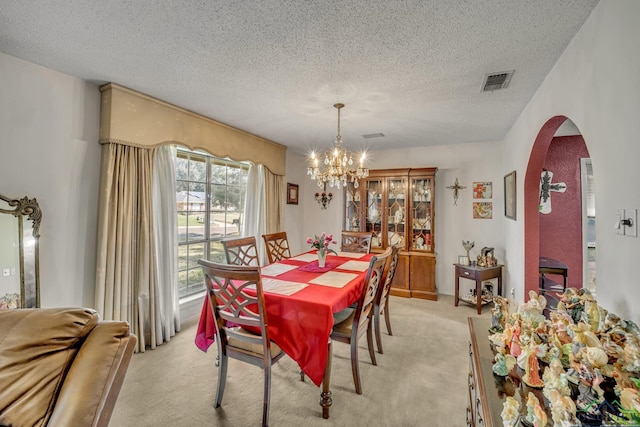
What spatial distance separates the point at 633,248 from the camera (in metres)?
1.15

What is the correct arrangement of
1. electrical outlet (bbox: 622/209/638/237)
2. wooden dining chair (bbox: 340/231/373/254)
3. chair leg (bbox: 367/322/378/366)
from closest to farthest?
electrical outlet (bbox: 622/209/638/237), chair leg (bbox: 367/322/378/366), wooden dining chair (bbox: 340/231/373/254)

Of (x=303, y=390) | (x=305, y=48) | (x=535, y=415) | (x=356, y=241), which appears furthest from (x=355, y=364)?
(x=305, y=48)

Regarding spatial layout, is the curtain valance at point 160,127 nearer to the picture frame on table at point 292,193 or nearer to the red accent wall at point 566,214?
the picture frame on table at point 292,193

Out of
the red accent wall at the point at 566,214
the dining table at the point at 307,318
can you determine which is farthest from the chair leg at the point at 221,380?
the red accent wall at the point at 566,214

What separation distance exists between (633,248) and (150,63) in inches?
120

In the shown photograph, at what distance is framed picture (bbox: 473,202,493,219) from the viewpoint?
4.25 m

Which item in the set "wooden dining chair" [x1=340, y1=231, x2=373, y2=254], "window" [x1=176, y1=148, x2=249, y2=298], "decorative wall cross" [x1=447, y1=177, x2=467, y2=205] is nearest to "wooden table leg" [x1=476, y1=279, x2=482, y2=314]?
"decorative wall cross" [x1=447, y1=177, x2=467, y2=205]

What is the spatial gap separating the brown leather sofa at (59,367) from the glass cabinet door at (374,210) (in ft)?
13.2

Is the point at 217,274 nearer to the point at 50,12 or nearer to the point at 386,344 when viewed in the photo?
the point at 50,12

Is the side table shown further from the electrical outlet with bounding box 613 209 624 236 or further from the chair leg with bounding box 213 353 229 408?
the chair leg with bounding box 213 353 229 408

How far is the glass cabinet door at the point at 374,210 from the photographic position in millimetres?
4707

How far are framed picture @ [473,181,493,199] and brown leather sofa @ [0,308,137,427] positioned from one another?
184 inches

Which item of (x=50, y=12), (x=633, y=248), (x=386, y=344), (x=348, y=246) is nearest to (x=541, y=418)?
(x=633, y=248)

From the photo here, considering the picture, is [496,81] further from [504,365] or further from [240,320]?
[240,320]
